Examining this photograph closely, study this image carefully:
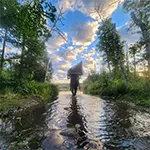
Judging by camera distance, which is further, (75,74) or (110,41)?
(110,41)

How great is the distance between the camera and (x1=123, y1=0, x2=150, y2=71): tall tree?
12239 mm

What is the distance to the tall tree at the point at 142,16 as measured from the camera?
12239 mm

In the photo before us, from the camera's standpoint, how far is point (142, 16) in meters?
13.4

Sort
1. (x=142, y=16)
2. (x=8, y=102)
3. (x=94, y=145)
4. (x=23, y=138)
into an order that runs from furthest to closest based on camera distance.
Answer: (x=142, y=16), (x=8, y=102), (x=23, y=138), (x=94, y=145)

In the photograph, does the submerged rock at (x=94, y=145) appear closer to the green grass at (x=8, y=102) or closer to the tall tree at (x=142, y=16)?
the green grass at (x=8, y=102)

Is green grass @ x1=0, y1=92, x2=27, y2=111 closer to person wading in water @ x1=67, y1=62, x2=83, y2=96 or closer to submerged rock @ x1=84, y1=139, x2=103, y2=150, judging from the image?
submerged rock @ x1=84, y1=139, x2=103, y2=150

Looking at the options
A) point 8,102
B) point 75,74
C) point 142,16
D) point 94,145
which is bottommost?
point 94,145

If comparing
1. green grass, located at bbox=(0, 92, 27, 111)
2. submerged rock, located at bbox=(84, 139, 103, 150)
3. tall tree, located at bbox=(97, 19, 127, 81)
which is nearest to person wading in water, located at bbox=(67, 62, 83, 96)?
green grass, located at bbox=(0, 92, 27, 111)

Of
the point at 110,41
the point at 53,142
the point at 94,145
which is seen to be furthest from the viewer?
the point at 110,41

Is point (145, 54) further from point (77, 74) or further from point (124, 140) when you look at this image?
point (124, 140)

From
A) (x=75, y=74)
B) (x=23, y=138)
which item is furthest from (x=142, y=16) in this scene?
(x=23, y=138)

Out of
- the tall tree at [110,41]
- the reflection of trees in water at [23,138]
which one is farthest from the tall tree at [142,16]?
the reflection of trees in water at [23,138]

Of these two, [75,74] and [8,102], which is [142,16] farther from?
[8,102]

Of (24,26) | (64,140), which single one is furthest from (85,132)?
(24,26)
